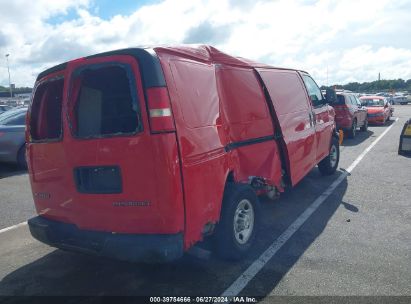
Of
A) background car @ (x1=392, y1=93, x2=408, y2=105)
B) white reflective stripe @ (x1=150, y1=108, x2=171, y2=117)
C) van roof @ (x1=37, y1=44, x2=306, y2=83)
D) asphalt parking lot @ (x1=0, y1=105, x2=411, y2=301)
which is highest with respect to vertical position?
van roof @ (x1=37, y1=44, x2=306, y2=83)

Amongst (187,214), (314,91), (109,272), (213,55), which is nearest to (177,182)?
(187,214)

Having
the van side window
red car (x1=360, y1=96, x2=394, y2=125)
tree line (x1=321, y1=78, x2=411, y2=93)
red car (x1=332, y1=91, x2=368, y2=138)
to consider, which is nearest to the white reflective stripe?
the van side window

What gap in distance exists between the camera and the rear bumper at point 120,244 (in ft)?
9.61

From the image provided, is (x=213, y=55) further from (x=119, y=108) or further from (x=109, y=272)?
(x=109, y=272)

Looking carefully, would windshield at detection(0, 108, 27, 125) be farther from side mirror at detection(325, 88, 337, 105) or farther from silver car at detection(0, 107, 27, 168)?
side mirror at detection(325, 88, 337, 105)

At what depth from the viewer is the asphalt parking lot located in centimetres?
334

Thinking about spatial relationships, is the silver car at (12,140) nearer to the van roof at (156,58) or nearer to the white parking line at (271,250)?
the van roof at (156,58)

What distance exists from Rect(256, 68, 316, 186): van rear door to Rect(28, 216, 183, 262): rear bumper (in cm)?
259

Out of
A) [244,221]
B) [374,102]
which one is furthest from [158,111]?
[374,102]

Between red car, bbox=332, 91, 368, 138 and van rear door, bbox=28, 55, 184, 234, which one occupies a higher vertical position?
van rear door, bbox=28, 55, 184, 234

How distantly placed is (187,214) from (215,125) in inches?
40.6

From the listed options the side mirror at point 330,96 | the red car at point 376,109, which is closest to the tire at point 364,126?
the red car at point 376,109

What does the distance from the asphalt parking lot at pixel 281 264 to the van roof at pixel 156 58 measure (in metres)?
1.96

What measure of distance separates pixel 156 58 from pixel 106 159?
97cm
